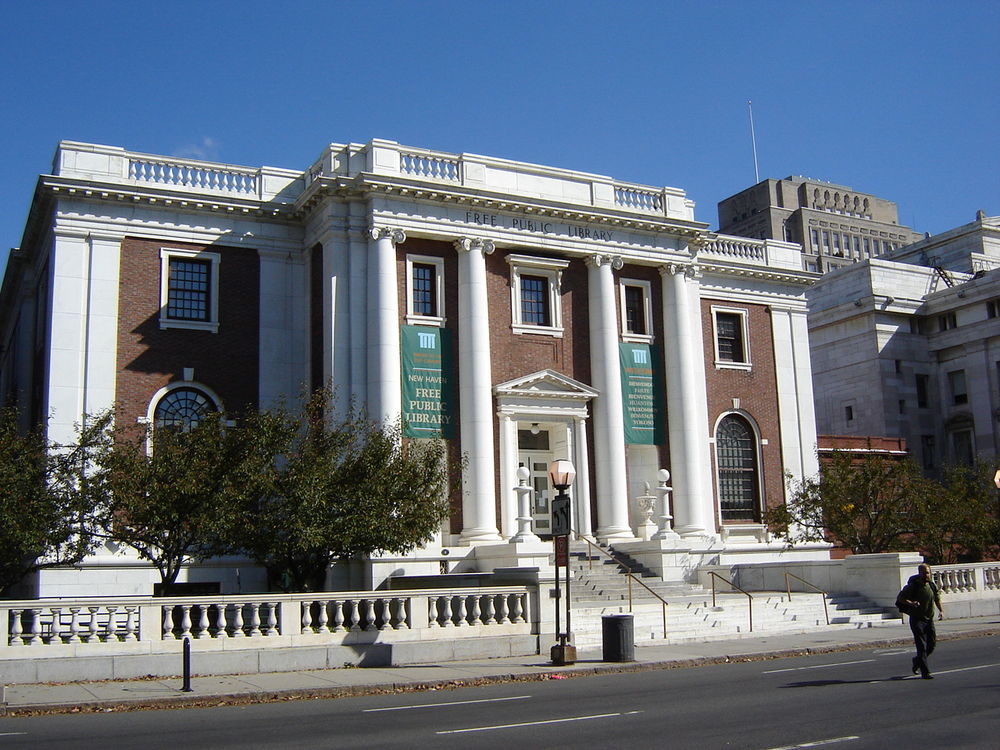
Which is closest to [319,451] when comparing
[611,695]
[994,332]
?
[611,695]

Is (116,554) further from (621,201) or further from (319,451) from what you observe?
(621,201)

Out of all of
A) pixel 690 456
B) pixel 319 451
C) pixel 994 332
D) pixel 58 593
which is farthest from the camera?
pixel 994 332

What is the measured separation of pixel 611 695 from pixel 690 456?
22.3 m

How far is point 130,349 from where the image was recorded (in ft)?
111

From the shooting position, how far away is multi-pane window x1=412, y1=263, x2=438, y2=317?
36.1m

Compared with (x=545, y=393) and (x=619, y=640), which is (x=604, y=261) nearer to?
(x=545, y=393)

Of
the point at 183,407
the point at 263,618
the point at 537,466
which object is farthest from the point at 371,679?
the point at 537,466

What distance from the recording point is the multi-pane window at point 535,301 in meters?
38.0

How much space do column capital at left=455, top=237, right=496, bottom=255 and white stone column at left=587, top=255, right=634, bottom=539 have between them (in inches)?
164

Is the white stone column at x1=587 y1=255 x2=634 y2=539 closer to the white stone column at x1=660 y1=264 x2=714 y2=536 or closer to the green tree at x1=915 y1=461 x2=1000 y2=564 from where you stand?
the white stone column at x1=660 y1=264 x2=714 y2=536

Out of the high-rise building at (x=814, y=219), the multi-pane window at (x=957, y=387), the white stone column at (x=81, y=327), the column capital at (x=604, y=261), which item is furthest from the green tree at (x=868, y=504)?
the high-rise building at (x=814, y=219)

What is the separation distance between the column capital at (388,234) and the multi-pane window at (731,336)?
14928mm

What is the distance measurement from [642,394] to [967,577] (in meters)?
12.1

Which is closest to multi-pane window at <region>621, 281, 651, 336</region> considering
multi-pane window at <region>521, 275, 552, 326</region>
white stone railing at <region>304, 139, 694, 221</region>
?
white stone railing at <region>304, 139, 694, 221</region>
